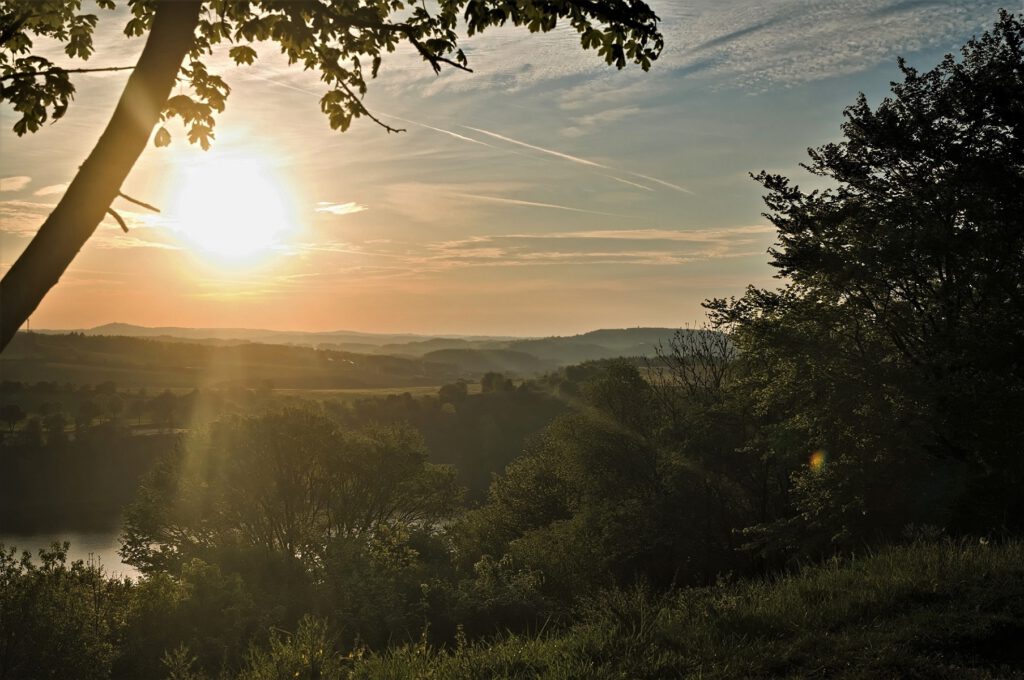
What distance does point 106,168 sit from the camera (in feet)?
14.4

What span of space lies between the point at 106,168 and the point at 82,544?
7754cm

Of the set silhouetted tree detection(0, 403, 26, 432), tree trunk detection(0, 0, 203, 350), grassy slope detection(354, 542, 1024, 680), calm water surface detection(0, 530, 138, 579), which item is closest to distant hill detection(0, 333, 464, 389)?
silhouetted tree detection(0, 403, 26, 432)

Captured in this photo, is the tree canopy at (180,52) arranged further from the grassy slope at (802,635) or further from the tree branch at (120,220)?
the grassy slope at (802,635)

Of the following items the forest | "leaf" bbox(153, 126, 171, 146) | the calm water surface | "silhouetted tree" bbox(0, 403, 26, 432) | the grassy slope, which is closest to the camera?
"leaf" bbox(153, 126, 171, 146)

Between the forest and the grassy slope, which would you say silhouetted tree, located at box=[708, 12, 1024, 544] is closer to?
the forest

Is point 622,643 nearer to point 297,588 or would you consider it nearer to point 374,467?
point 297,588

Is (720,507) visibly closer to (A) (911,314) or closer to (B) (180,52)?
(A) (911,314)

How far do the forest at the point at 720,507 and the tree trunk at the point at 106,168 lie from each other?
4547 millimetres

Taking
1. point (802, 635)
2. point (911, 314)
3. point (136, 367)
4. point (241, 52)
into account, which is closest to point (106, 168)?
point (241, 52)

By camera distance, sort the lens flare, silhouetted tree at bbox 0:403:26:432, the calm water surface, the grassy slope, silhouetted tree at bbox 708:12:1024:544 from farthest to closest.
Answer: silhouetted tree at bbox 0:403:26:432 < the calm water surface < the lens flare < silhouetted tree at bbox 708:12:1024:544 < the grassy slope

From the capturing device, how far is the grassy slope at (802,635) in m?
6.07

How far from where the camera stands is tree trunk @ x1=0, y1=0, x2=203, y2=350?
4.26 m

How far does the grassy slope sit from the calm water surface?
61.9m

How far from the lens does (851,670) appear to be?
230 inches
